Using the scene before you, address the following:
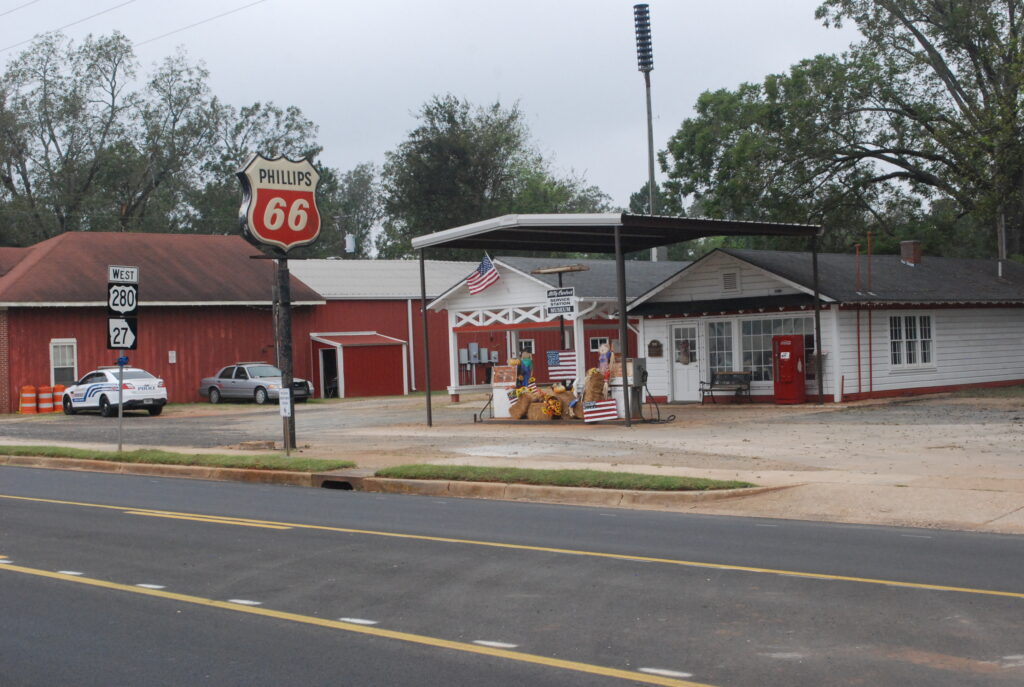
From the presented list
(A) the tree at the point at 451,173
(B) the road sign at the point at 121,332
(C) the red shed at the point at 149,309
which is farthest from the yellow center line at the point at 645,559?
(A) the tree at the point at 451,173

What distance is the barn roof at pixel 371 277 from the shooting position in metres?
50.0

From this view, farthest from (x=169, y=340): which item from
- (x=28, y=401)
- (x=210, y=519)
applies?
(x=210, y=519)

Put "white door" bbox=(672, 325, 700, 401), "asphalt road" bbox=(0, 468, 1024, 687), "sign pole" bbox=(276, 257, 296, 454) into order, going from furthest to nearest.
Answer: "white door" bbox=(672, 325, 700, 401), "sign pole" bbox=(276, 257, 296, 454), "asphalt road" bbox=(0, 468, 1024, 687)

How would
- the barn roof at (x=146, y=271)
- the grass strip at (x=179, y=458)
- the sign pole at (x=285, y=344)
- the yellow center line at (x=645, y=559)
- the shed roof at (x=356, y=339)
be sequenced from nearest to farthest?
the yellow center line at (x=645, y=559) < the grass strip at (x=179, y=458) < the sign pole at (x=285, y=344) < the barn roof at (x=146, y=271) < the shed roof at (x=356, y=339)

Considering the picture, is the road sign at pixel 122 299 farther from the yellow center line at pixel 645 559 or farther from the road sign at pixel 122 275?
the yellow center line at pixel 645 559

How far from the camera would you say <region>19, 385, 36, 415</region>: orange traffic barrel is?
132ft

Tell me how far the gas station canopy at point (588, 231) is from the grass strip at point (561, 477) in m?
8.41

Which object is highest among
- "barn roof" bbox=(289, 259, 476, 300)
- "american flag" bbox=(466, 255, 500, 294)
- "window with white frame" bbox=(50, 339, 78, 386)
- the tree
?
the tree

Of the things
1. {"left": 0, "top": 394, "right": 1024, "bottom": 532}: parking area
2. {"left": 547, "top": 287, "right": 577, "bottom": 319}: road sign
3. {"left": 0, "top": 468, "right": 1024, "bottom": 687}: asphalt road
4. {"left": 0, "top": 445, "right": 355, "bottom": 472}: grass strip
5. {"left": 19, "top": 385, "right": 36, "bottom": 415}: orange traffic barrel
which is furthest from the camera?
{"left": 19, "top": 385, "right": 36, "bottom": 415}: orange traffic barrel

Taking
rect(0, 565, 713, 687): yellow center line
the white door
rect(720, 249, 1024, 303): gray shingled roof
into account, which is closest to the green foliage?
rect(720, 249, 1024, 303): gray shingled roof

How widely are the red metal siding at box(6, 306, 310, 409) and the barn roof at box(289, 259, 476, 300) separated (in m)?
2.35

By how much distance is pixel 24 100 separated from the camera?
63.1 m

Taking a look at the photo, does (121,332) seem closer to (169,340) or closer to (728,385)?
(728,385)

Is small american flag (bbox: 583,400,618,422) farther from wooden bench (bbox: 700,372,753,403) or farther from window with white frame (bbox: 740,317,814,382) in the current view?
window with white frame (bbox: 740,317,814,382)
